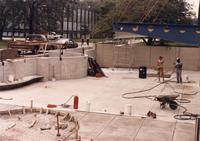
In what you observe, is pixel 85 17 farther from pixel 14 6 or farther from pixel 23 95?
pixel 23 95

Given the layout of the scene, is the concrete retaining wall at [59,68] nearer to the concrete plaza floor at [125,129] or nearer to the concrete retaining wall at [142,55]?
the concrete retaining wall at [142,55]

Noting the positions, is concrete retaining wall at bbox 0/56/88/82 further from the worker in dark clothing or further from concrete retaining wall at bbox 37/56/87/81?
the worker in dark clothing

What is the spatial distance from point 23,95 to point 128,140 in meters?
9.01

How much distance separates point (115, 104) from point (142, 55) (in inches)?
701

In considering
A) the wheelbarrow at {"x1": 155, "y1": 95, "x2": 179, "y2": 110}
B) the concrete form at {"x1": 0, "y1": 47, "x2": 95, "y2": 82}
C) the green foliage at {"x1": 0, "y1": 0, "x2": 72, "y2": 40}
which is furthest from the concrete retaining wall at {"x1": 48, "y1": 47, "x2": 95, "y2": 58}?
the green foliage at {"x1": 0, "y1": 0, "x2": 72, "y2": 40}

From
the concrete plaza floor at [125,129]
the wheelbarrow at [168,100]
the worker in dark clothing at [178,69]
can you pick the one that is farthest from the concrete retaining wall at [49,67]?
the wheelbarrow at [168,100]

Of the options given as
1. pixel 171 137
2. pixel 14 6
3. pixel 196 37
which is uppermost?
pixel 14 6

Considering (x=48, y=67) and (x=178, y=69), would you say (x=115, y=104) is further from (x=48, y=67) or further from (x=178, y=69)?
(x=178, y=69)

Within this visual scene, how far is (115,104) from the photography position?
19.4m

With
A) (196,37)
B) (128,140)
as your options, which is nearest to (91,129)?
(128,140)

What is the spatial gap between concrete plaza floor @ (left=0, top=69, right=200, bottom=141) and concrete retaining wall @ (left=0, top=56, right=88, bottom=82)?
827 millimetres

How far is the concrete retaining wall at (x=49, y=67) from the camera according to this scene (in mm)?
24094

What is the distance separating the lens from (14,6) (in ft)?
195

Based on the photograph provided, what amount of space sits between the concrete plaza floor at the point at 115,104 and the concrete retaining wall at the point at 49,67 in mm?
827
